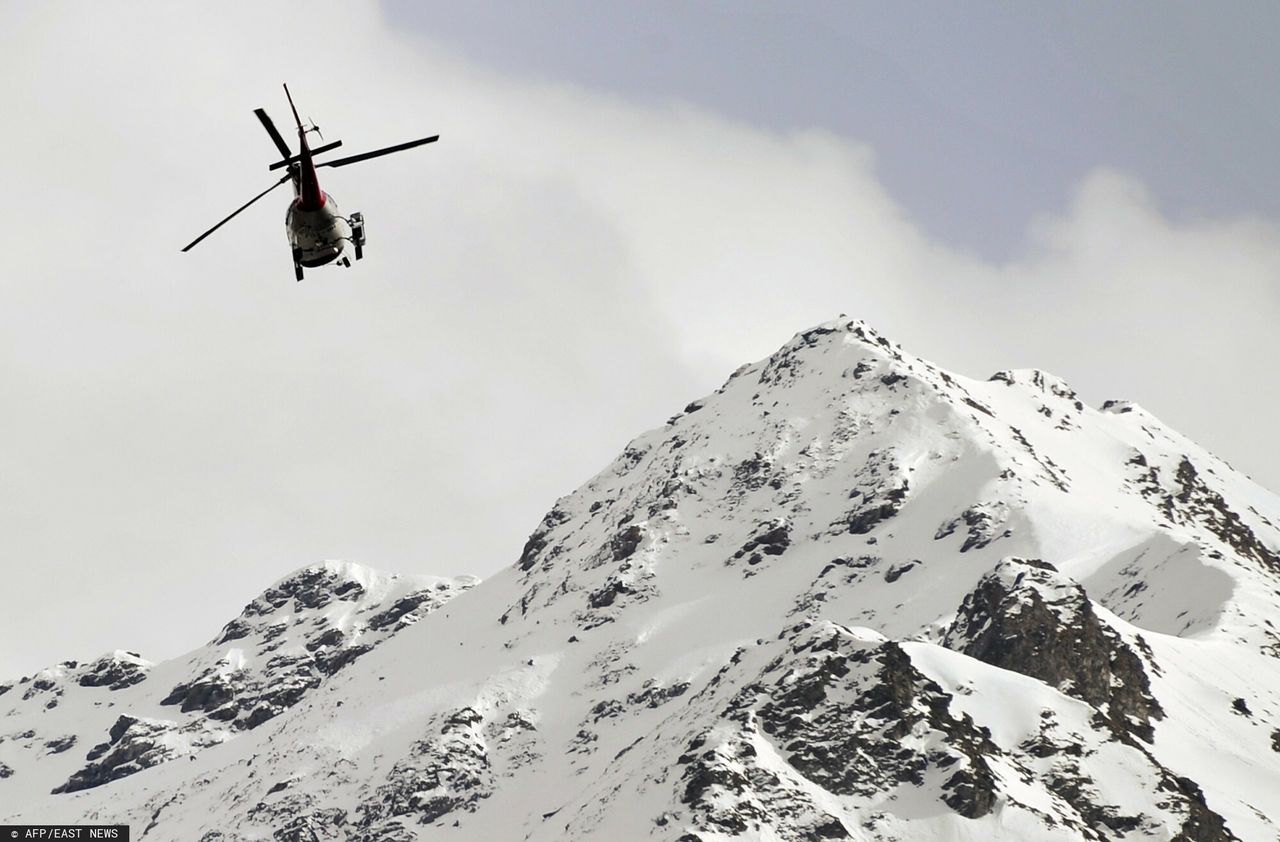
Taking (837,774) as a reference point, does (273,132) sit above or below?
above

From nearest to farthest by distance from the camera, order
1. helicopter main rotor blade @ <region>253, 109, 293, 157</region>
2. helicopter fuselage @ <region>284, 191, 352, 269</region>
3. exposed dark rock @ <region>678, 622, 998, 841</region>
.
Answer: helicopter main rotor blade @ <region>253, 109, 293, 157</region>, helicopter fuselage @ <region>284, 191, 352, 269</region>, exposed dark rock @ <region>678, 622, 998, 841</region>

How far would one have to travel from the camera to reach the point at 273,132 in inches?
1946

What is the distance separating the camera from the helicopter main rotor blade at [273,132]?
47906 millimetres

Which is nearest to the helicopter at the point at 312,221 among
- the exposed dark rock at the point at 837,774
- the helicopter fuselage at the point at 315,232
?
the helicopter fuselage at the point at 315,232

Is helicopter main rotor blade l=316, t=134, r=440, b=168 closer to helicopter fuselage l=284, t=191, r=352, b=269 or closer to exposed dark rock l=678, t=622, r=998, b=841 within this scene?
helicopter fuselage l=284, t=191, r=352, b=269

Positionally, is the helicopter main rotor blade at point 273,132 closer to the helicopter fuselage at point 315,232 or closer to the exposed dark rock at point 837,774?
the helicopter fuselage at point 315,232

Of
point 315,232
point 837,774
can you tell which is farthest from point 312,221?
point 837,774

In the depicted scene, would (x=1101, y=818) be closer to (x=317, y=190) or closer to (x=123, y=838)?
(x=123, y=838)

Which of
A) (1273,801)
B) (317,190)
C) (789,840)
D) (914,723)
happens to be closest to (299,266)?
(317,190)

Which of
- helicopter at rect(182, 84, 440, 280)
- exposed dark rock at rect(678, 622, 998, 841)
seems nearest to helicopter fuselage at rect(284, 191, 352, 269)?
helicopter at rect(182, 84, 440, 280)

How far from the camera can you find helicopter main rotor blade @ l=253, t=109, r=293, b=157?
4791cm

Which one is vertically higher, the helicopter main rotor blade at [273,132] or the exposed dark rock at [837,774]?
the helicopter main rotor blade at [273,132]

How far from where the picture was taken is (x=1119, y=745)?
646 feet

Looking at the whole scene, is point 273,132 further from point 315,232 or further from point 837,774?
point 837,774
